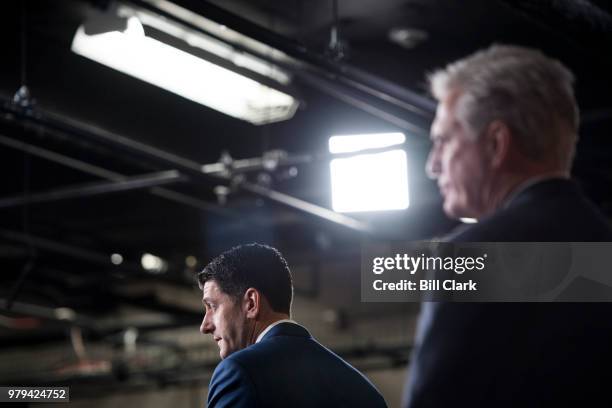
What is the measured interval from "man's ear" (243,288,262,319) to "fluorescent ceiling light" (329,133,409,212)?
2.57m

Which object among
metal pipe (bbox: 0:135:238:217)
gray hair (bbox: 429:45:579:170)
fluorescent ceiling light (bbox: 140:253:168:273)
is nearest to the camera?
gray hair (bbox: 429:45:579:170)

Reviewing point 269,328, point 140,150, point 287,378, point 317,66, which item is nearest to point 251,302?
point 269,328

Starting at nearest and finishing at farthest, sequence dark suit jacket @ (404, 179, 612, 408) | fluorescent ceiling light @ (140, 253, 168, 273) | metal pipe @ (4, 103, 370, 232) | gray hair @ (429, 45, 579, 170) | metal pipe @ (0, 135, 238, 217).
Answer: dark suit jacket @ (404, 179, 612, 408)
gray hair @ (429, 45, 579, 170)
metal pipe @ (4, 103, 370, 232)
metal pipe @ (0, 135, 238, 217)
fluorescent ceiling light @ (140, 253, 168, 273)

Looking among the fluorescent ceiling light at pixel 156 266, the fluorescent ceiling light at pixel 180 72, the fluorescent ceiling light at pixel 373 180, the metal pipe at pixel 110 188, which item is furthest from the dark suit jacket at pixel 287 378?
the fluorescent ceiling light at pixel 156 266

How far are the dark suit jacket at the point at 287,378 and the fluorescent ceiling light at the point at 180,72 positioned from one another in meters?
1.78

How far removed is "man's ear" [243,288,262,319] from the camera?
2.66 m

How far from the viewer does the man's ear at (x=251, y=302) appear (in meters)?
2.66

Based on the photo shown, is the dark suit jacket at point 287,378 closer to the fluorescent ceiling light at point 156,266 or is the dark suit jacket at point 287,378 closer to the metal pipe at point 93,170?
the metal pipe at point 93,170

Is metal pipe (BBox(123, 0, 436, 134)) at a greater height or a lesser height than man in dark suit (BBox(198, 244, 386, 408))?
greater

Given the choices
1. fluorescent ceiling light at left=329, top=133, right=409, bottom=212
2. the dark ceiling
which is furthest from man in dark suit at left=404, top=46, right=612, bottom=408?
fluorescent ceiling light at left=329, top=133, right=409, bottom=212

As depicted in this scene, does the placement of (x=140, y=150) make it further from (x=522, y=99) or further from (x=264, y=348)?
(x=522, y=99)

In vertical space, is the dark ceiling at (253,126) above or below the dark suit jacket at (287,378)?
above

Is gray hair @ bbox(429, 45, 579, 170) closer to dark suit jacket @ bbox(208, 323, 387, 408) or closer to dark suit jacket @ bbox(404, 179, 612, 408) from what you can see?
dark suit jacket @ bbox(404, 179, 612, 408)

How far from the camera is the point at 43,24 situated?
554 centimetres
